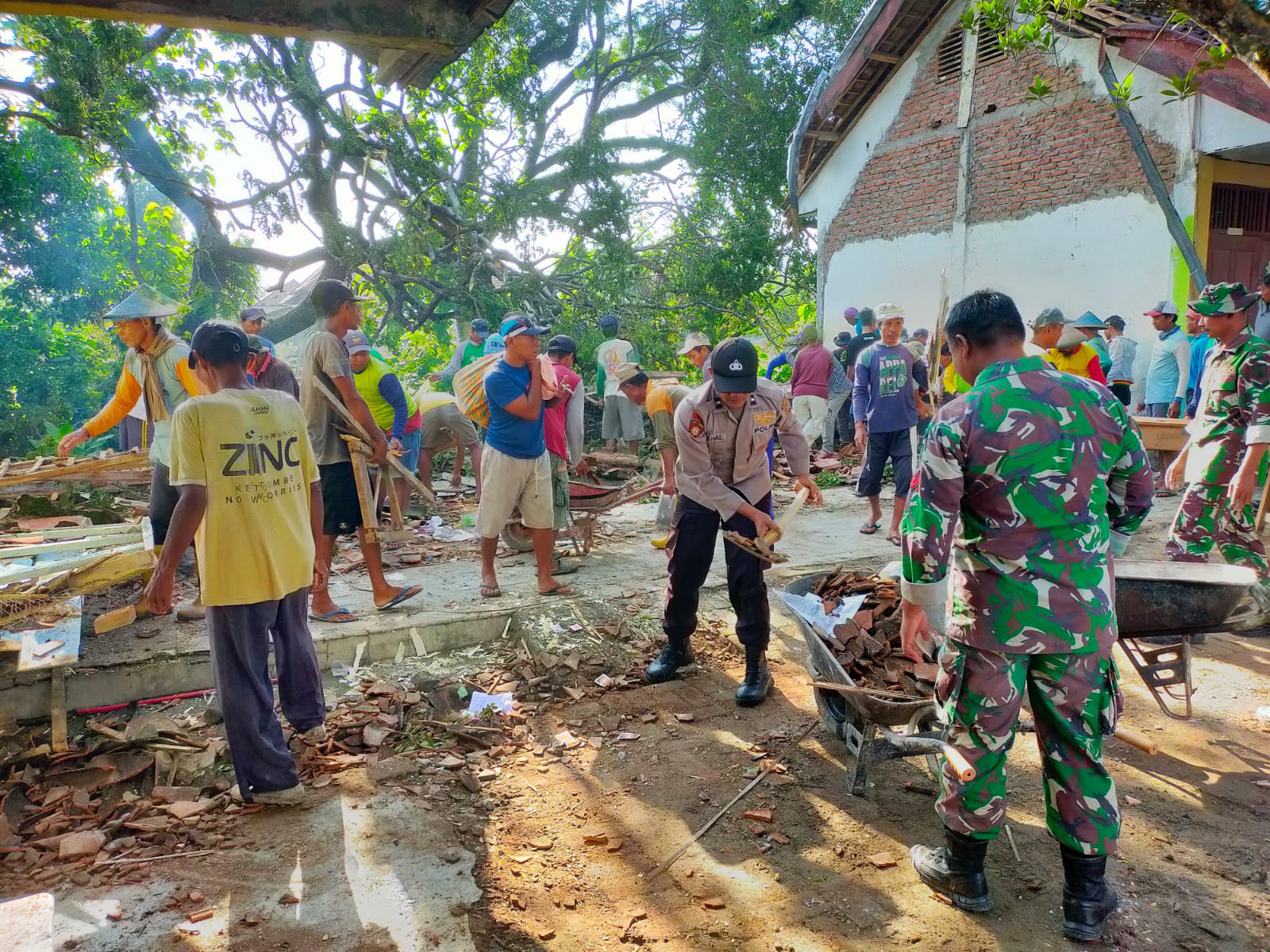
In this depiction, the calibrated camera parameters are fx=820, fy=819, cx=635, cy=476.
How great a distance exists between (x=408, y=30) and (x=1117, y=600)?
3868mm

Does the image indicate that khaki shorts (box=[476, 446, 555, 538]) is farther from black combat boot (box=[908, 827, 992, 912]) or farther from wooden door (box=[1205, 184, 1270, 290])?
wooden door (box=[1205, 184, 1270, 290])

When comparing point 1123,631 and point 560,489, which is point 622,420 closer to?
point 560,489

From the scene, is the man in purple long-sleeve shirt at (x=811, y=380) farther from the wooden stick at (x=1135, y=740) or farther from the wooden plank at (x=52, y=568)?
the wooden plank at (x=52, y=568)

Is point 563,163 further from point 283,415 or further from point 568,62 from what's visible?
point 283,415

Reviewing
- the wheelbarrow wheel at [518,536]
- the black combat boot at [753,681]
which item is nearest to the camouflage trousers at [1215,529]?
the black combat boot at [753,681]

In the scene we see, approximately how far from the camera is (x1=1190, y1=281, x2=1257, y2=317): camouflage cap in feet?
16.3

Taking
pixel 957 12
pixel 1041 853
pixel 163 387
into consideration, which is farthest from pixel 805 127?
pixel 1041 853

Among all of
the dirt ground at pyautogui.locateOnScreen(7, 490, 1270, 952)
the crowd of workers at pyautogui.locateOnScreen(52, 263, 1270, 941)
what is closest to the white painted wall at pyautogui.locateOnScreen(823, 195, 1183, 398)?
the crowd of workers at pyautogui.locateOnScreen(52, 263, 1270, 941)

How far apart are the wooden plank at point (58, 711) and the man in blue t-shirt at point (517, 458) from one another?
2683mm

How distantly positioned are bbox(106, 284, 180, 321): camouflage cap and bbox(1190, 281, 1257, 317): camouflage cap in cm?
636

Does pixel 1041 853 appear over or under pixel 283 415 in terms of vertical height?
under

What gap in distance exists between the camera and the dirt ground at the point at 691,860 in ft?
9.69

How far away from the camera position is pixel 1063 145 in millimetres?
11492

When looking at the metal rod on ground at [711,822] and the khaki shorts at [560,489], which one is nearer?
the metal rod on ground at [711,822]
